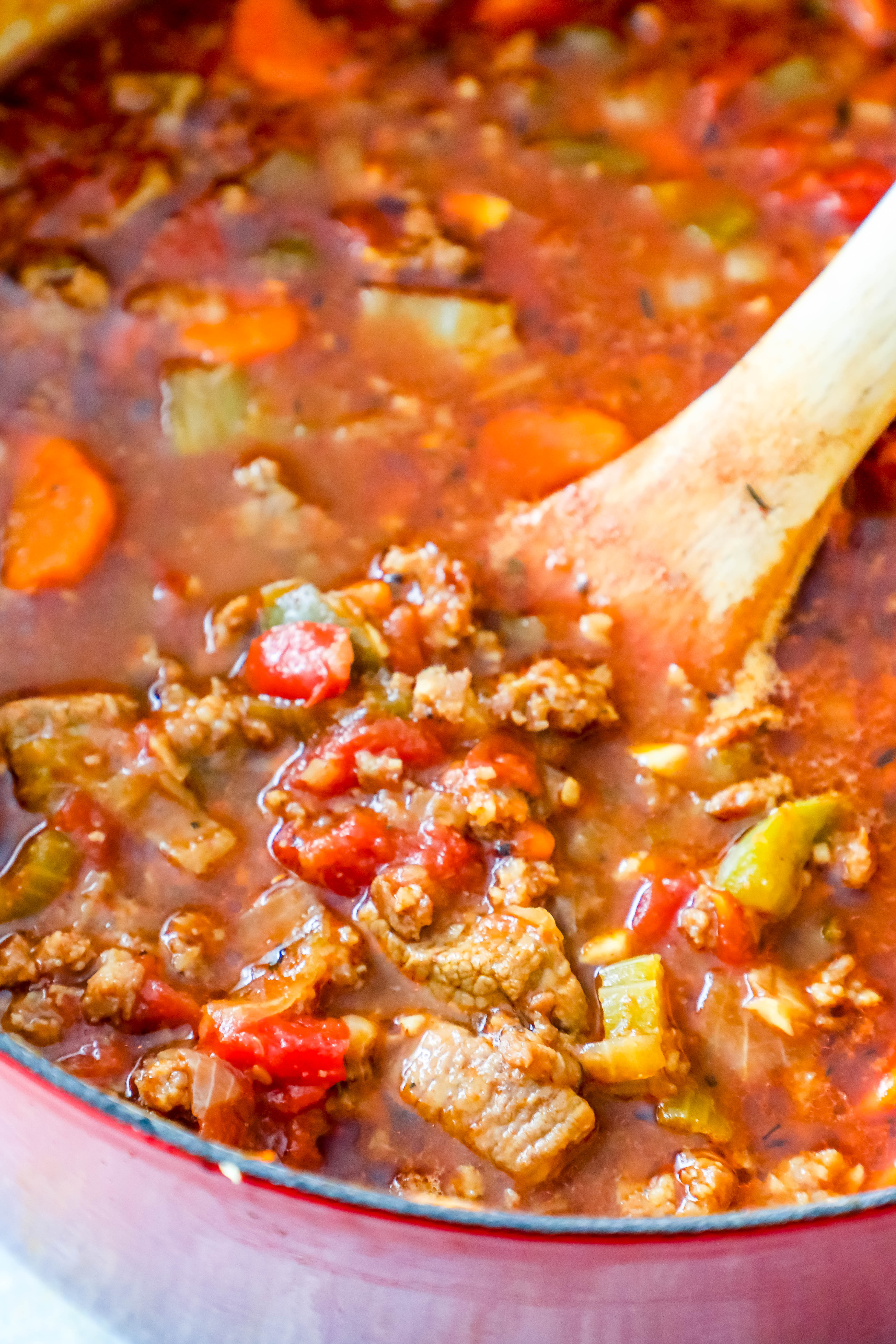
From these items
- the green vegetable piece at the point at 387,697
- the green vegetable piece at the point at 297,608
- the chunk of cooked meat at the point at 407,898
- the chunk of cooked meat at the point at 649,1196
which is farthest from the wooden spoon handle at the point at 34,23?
the chunk of cooked meat at the point at 649,1196

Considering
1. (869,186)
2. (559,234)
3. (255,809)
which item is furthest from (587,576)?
(869,186)

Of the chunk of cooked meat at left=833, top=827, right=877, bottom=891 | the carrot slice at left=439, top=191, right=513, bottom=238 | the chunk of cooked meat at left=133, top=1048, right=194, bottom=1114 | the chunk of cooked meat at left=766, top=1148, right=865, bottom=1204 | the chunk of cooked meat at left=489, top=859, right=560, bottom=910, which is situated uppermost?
the carrot slice at left=439, top=191, right=513, bottom=238

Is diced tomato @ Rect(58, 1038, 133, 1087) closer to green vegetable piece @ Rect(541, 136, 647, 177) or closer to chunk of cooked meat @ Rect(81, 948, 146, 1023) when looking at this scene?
chunk of cooked meat @ Rect(81, 948, 146, 1023)

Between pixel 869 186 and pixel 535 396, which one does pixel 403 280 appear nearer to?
pixel 535 396

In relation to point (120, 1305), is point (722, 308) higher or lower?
higher

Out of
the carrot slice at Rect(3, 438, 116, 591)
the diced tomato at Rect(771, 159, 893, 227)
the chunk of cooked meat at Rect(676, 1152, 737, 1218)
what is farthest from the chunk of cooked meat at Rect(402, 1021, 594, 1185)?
the diced tomato at Rect(771, 159, 893, 227)

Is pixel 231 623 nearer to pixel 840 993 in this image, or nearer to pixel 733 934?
pixel 733 934
